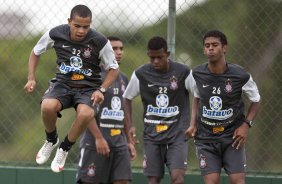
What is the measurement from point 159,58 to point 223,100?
97 cm

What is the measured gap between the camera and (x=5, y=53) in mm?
14125

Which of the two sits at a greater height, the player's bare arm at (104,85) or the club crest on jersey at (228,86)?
the player's bare arm at (104,85)

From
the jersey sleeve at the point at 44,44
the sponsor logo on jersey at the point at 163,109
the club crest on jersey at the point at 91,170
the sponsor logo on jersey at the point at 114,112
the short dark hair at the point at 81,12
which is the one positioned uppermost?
the short dark hair at the point at 81,12

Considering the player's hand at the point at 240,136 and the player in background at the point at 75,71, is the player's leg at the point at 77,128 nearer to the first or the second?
the player in background at the point at 75,71

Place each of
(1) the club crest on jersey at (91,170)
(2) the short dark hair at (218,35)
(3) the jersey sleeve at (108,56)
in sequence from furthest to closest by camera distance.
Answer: (1) the club crest on jersey at (91,170) → (2) the short dark hair at (218,35) → (3) the jersey sleeve at (108,56)

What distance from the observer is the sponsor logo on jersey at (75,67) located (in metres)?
12.2

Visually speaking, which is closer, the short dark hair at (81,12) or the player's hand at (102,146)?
the short dark hair at (81,12)

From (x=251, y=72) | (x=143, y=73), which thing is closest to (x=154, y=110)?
(x=143, y=73)

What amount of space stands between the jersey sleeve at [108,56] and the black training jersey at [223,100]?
111 centimetres

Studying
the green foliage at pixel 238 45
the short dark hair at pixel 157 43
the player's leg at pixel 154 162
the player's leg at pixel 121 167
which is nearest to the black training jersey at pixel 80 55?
the short dark hair at pixel 157 43

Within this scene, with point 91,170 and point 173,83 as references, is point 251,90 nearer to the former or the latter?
point 173,83

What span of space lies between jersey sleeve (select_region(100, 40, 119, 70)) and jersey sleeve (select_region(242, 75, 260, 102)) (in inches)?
58.0

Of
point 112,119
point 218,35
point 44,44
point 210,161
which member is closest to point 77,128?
point 44,44

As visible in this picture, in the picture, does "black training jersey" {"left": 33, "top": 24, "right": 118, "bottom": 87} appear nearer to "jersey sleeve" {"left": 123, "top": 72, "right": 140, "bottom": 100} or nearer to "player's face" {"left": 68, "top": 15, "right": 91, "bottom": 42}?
"player's face" {"left": 68, "top": 15, "right": 91, "bottom": 42}
